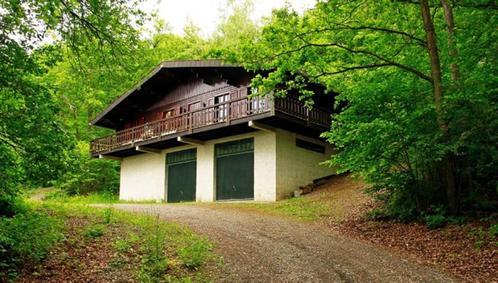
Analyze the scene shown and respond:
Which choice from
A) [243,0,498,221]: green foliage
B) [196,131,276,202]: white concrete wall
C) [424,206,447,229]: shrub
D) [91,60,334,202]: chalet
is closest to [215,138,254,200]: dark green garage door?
[91,60,334,202]: chalet

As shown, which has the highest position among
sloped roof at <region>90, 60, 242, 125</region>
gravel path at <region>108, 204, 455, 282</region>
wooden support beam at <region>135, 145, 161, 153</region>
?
sloped roof at <region>90, 60, 242, 125</region>

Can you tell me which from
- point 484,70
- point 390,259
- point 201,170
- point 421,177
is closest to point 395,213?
point 421,177

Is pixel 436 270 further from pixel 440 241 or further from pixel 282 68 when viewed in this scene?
pixel 282 68

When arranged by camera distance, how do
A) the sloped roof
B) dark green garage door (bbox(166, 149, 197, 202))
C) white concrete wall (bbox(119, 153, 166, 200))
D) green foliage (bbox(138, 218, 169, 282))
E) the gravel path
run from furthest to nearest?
1. white concrete wall (bbox(119, 153, 166, 200))
2. dark green garage door (bbox(166, 149, 197, 202))
3. the sloped roof
4. the gravel path
5. green foliage (bbox(138, 218, 169, 282))

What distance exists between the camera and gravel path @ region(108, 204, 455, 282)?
270 inches

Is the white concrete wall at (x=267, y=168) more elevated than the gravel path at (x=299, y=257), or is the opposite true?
the white concrete wall at (x=267, y=168)

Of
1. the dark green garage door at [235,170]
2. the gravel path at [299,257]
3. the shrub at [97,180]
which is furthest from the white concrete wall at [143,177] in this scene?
the gravel path at [299,257]

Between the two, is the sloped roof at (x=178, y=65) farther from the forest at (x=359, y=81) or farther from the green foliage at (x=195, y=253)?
the green foliage at (x=195, y=253)

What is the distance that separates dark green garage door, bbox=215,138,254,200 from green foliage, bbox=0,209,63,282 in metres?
11.6

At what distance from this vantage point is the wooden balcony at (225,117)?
58.6ft

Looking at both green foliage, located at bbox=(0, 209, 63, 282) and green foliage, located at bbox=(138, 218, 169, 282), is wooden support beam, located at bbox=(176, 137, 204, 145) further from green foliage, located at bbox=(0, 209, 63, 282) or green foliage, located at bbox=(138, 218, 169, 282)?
green foliage, located at bbox=(138, 218, 169, 282)

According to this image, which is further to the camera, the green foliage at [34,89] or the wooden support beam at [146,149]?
the wooden support beam at [146,149]

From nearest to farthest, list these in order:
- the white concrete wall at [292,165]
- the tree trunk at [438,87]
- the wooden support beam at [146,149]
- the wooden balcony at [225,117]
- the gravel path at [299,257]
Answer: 1. the gravel path at [299,257]
2. the tree trunk at [438,87]
3. the wooden balcony at [225,117]
4. the white concrete wall at [292,165]
5. the wooden support beam at [146,149]

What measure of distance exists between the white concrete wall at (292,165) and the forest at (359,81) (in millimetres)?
6485
